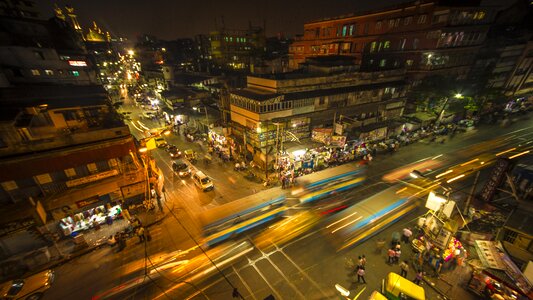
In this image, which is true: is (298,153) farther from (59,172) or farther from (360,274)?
(59,172)

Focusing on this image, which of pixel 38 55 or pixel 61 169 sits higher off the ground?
pixel 38 55

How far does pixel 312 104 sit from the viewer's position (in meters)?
32.1

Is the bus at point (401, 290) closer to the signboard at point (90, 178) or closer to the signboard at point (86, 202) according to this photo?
the signboard at point (90, 178)

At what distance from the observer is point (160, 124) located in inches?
1909

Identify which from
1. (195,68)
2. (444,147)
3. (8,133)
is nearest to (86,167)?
(8,133)

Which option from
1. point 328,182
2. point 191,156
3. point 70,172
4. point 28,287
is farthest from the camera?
point 191,156

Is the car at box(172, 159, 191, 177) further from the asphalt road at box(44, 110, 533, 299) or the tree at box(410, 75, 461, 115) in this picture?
the tree at box(410, 75, 461, 115)

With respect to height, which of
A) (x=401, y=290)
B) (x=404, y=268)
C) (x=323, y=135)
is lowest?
(x=404, y=268)

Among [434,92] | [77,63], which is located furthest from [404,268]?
[77,63]

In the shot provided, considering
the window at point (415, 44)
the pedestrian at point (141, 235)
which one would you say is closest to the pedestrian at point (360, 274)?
the pedestrian at point (141, 235)

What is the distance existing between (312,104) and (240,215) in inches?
819

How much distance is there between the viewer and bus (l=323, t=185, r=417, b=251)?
17953 millimetres

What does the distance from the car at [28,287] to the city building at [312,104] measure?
22347mm

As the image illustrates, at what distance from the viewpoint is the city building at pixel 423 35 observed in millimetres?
39188
